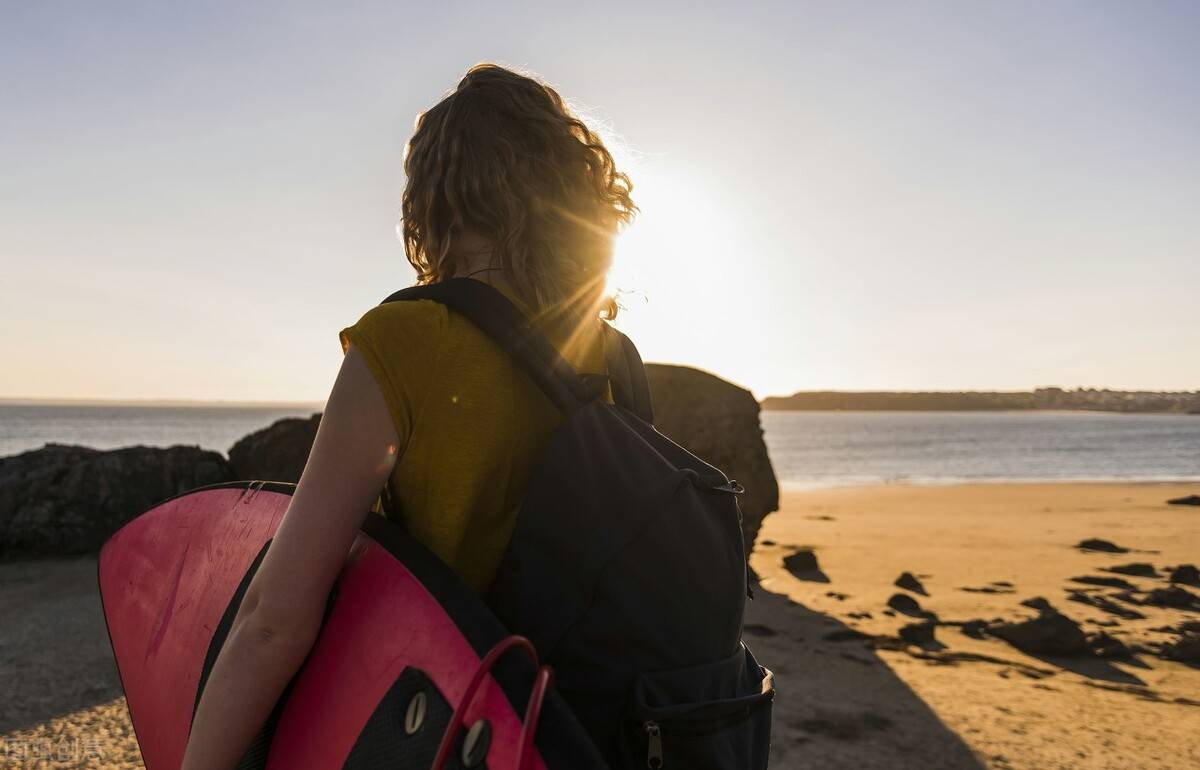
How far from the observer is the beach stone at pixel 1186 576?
25.6ft

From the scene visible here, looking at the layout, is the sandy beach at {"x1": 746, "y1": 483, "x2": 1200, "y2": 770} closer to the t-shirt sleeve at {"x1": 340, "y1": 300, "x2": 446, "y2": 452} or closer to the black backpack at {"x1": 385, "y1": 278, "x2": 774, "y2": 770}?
the black backpack at {"x1": 385, "y1": 278, "x2": 774, "y2": 770}

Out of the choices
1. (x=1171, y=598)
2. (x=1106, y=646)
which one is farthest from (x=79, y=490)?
(x=1171, y=598)

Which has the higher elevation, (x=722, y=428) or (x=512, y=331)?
(x=512, y=331)

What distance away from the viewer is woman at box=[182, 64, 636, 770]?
1.14m

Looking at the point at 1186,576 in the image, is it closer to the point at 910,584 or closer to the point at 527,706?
the point at 910,584

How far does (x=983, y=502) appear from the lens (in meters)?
18.5

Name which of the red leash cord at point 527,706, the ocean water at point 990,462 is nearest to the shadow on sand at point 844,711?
the red leash cord at point 527,706

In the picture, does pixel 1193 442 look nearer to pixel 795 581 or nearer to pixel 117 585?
pixel 795 581

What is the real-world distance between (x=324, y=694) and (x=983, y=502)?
19.9 metres

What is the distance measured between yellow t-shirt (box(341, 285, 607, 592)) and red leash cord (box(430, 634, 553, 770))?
200 millimetres

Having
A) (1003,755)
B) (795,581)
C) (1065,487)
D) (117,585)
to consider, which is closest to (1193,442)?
(1065,487)

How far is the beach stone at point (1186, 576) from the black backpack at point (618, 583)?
8.81 metres

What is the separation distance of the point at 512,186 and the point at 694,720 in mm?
955

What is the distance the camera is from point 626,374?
5.16 feet
